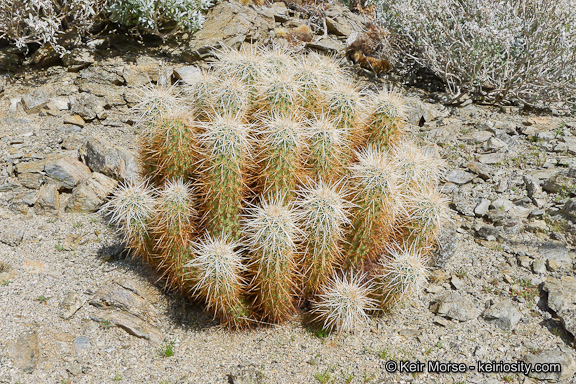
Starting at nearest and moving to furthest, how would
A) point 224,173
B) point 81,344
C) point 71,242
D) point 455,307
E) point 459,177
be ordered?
point 224,173, point 81,344, point 455,307, point 71,242, point 459,177

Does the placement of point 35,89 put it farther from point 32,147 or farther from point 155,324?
point 155,324

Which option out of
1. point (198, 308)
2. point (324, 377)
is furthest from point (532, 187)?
point (198, 308)

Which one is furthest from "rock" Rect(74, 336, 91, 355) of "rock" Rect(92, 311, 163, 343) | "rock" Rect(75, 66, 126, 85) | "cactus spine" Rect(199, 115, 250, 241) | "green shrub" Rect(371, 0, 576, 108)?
"green shrub" Rect(371, 0, 576, 108)

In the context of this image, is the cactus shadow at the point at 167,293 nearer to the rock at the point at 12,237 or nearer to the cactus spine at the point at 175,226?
the cactus spine at the point at 175,226

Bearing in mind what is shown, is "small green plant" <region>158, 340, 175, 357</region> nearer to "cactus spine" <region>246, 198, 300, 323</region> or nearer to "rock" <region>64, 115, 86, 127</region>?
"cactus spine" <region>246, 198, 300, 323</region>

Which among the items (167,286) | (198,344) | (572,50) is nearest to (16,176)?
(167,286)

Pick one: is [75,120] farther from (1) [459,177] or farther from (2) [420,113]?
(1) [459,177]
